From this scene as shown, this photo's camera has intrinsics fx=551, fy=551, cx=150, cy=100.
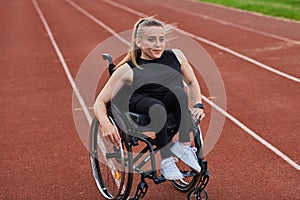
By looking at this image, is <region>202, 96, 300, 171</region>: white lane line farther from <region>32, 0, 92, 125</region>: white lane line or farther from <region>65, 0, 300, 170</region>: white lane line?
<region>32, 0, 92, 125</region>: white lane line

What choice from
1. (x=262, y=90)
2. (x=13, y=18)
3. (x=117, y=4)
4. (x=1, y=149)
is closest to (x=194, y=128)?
(x=1, y=149)

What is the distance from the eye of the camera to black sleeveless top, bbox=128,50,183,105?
398 cm

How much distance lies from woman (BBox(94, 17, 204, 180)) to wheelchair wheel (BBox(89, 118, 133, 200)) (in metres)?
0.19

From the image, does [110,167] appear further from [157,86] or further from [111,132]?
[157,86]

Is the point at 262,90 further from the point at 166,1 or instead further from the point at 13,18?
the point at 166,1

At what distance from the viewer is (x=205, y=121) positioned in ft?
21.6

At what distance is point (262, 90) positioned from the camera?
7.95m

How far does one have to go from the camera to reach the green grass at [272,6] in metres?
17.9

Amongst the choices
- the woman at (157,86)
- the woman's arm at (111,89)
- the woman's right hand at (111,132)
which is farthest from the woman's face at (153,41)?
the woman's right hand at (111,132)

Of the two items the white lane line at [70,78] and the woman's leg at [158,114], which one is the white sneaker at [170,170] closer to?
the woman's leg at [158,114]

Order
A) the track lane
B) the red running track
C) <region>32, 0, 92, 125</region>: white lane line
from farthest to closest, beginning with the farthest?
the track lane → <region>32, 0, 92, 125</region>: white lane line → the red running track

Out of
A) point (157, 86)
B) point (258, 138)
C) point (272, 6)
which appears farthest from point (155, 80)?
point (272, 6)

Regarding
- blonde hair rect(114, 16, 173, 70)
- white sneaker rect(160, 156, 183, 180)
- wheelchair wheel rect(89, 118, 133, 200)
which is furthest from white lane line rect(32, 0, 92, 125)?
white sneaker rect(160, 156, 183, 180)

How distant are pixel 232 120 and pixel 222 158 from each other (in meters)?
1.38
